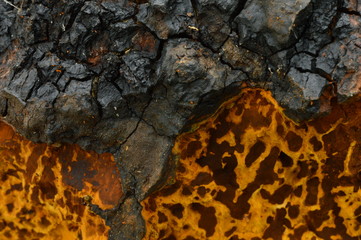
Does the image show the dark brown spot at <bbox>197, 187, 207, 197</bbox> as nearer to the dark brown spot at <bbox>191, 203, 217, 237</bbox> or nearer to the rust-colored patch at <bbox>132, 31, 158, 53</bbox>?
the dark brown spot at <bbox>191, 203, 217, 237</bbox>

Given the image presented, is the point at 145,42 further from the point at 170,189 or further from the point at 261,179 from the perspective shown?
the point at 261,179

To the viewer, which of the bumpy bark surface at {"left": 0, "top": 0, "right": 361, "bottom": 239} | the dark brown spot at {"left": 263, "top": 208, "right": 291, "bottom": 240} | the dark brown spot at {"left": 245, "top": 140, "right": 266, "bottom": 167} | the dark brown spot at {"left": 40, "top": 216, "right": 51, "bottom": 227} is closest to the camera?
the bumpy bark surface at {"left": 0, "top": 0, "right": 361, "bottom": 239}

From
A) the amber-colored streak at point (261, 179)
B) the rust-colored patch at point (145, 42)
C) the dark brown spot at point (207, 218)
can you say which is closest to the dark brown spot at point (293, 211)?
the amber-colored streak at point (261, 179)

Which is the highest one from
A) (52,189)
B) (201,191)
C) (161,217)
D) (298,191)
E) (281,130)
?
(281,130)

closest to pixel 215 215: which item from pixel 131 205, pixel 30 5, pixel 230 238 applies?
pixel 230 238

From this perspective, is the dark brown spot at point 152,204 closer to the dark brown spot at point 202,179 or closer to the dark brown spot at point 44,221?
the dark brown spot at point 202,179

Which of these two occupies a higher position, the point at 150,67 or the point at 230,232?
the point at 150,67

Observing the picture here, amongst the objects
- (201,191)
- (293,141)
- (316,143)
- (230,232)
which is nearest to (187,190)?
(201,191)

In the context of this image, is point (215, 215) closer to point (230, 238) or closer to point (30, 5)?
point (230, 238)

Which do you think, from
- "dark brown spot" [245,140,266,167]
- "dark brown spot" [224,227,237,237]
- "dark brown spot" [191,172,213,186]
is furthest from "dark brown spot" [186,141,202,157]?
"dark brown spot" [224,227,237,237]
